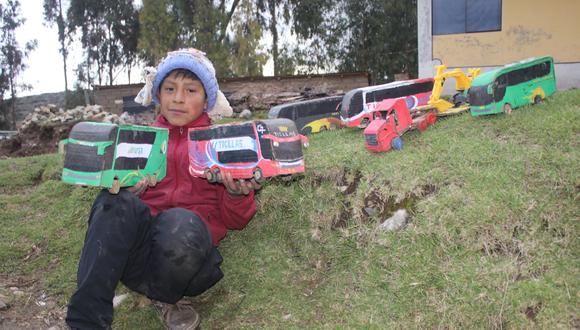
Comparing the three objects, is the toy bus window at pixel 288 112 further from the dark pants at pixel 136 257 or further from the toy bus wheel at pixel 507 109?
the dark pants at pixel 136 257

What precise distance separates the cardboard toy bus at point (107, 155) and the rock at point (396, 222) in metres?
1.49

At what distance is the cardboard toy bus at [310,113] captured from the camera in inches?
227

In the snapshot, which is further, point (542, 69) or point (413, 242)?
point (542, 69)

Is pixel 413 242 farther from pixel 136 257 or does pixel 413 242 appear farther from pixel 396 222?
pixel 136 257

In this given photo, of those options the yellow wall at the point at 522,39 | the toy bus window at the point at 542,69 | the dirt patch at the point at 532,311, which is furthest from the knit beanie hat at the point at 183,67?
the yellow wall at the point at 522,39

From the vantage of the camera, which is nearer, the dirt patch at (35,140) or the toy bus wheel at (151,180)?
the toy bus wheel at (151,180)

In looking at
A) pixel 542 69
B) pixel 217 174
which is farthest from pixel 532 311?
pixel 542 69

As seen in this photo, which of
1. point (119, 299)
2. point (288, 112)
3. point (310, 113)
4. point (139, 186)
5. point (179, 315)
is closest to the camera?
point (139, 186)

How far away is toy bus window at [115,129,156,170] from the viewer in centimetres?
250

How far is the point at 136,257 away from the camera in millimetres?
2543

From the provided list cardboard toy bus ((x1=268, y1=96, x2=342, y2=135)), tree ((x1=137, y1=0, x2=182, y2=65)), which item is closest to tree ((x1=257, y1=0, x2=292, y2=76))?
tree ((x1=137, y1=0, x2=182, y2=65))

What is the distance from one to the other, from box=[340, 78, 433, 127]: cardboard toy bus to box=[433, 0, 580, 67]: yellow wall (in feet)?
15.1

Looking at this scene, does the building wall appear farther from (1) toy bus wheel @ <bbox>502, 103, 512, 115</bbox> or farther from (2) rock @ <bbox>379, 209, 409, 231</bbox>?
(2) rock @ <bbox>379, 209, 409, 231</bbox>

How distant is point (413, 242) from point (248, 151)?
1.10 metres
